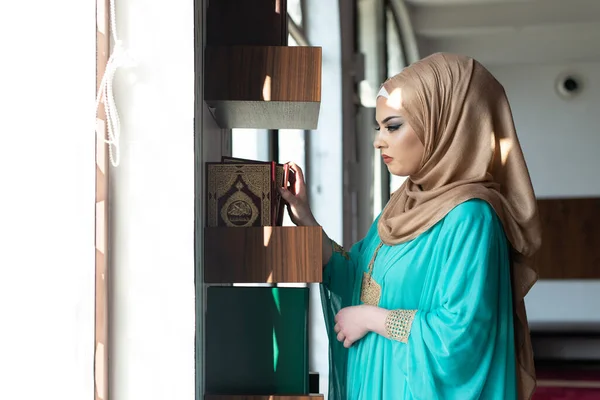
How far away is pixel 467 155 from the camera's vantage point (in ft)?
5.81

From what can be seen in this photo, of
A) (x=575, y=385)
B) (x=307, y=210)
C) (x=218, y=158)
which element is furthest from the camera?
(x=575, y=385)

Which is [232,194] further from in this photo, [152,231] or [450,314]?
[450,314]

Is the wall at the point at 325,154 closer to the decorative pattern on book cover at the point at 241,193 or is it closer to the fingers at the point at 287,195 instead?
the fingers at the point at 287,195

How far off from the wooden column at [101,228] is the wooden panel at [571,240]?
6.92m

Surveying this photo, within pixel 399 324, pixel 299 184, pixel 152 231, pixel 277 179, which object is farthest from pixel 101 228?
pixel 399 324

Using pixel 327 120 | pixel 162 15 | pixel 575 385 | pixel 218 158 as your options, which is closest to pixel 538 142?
pixel 575 385

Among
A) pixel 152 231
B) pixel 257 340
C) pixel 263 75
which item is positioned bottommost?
pixel 257 340

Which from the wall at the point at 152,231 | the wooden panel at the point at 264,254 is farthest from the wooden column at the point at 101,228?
the wooden panel at the point at 264,254

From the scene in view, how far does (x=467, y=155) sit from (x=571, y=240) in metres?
6.66

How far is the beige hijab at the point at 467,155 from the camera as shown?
5.76 ft

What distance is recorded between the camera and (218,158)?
2111mm

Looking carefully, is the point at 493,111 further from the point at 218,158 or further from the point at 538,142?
the point at 538,142

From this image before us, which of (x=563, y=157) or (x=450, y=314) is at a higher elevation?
(x=563, y=157)
